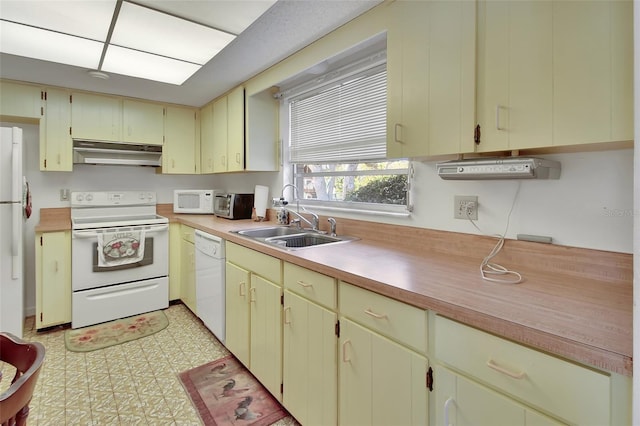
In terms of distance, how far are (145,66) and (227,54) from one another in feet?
1.99

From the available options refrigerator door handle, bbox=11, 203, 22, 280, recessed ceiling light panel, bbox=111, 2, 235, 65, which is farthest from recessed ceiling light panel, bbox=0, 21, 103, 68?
refrigerator door handle, bbox=11, 203, 22, 280

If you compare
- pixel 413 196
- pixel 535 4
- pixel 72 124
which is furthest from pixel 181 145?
pixel 535 4

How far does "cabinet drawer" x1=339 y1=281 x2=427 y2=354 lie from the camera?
3.48 feet

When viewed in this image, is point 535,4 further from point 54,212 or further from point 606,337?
point 54,212

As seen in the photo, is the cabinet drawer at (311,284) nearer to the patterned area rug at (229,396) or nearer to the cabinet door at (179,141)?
the patterned area rug at (229,396)

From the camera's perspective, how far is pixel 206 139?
12.0 ft

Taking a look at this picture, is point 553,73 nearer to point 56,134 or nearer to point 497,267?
point 497,267

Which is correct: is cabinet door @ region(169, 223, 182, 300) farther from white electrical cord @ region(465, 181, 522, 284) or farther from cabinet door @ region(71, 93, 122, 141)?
white electrical cord @ region(465, 181, 522, 284)

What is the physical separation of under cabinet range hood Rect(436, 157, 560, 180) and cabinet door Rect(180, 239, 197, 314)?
2.38 metres

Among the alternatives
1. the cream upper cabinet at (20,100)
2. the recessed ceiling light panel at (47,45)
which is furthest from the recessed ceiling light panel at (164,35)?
the cream upper cabinet at (20,100)

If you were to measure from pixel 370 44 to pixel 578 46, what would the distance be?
1.19 meters

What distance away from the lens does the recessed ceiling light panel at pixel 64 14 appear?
1523mm

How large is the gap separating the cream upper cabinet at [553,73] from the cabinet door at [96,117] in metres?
3.37

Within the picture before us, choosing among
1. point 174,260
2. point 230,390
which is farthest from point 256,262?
point 174,260
